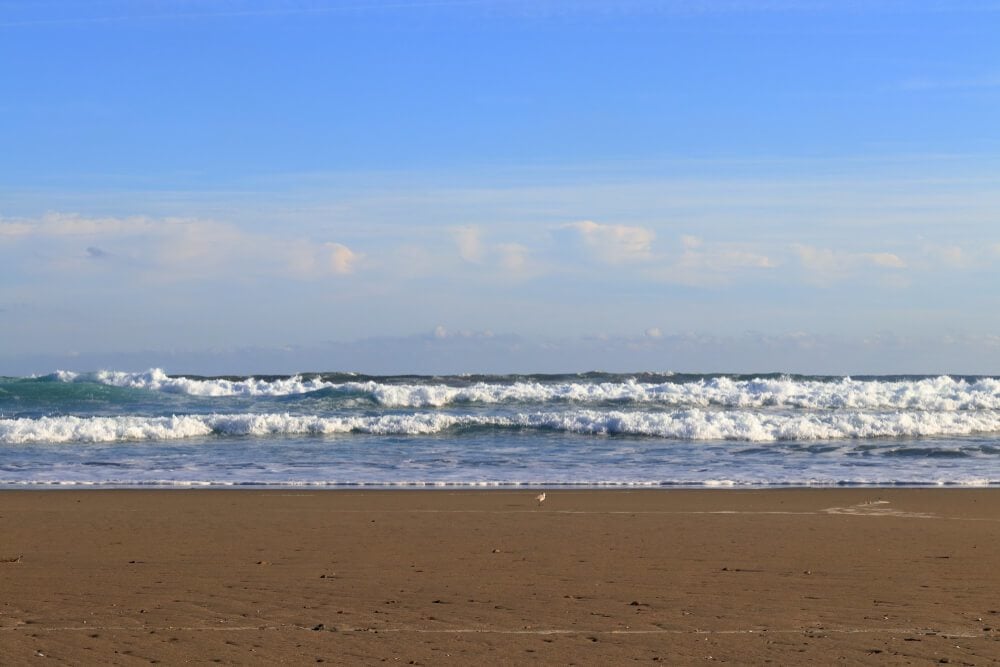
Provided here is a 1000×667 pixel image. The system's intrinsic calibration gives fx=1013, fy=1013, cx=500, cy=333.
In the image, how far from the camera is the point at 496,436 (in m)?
23.9

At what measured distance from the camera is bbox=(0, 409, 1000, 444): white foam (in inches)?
904

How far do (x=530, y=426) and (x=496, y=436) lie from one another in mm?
1864
